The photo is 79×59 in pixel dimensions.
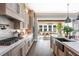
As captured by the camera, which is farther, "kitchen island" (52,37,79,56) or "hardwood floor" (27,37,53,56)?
"hardwood floor" (27,37,53,56)

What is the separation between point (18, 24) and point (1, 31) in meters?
2.03

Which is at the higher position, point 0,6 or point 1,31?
point 0,6

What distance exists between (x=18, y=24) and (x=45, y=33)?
388 inches

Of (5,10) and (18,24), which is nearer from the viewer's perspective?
(5,10)

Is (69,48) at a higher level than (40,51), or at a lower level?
higher

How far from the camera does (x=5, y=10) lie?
306 centimetres

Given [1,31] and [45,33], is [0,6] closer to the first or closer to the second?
[1,31]

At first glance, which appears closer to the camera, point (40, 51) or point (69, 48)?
point (69, 48)

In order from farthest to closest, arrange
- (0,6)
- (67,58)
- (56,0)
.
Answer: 1. (0,6)
2. (56,0)
3. (67,58)

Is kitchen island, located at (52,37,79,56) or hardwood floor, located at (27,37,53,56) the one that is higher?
kitchen island, located at (52,37,79,56)

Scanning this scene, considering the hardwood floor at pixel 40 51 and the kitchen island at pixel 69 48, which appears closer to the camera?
the kitchen island at pixel 69 48

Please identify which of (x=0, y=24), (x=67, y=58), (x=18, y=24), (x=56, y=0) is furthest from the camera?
(x=18, y=24)

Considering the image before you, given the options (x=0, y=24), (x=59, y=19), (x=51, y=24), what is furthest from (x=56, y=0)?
(x=51, y=24)

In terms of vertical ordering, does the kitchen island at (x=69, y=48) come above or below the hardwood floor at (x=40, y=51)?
above
